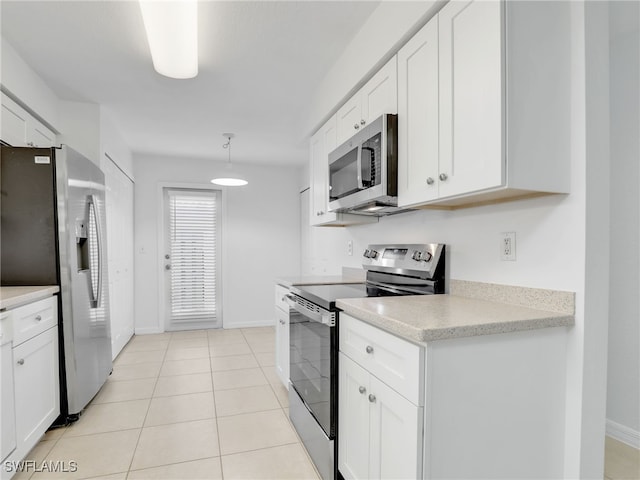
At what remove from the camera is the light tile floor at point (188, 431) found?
71.2 inches

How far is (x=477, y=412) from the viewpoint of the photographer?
1145 mm

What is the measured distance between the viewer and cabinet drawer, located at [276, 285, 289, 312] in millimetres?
2621

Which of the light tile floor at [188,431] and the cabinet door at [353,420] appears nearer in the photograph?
the cabinet door at [353,420]

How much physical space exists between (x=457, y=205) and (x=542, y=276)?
529 mm

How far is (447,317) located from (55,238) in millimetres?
2286

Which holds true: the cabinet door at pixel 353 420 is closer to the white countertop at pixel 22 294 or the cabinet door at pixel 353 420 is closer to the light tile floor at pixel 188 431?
the light tile floor at pixel 188 431

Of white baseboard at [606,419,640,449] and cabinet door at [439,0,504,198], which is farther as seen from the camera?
white baseboard at [606,419,640,449]

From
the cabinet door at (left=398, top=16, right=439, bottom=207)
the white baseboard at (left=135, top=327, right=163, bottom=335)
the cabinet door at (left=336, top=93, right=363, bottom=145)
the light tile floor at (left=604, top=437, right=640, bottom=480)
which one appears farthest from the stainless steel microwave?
the white baseboard at (left=135, top=327, right=163, bottom=335)

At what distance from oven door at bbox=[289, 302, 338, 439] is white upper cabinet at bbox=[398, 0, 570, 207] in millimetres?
858

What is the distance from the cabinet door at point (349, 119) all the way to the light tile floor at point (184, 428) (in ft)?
6.42

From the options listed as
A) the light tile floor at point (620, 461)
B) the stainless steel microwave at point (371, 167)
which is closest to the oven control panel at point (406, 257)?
the stainless steel microwave at point (371, 167)

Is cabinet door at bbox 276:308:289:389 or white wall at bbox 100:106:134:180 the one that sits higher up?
white wall at bbox 100:106:134:180

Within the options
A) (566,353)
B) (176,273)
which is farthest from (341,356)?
(176,273)

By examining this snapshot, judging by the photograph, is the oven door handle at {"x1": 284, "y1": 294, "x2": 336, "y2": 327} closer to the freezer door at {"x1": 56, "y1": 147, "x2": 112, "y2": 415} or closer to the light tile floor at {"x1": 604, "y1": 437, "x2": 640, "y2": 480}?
the freezer door at {"x1": 56, "y1": 147, "x2": 112, "y2": 415}
